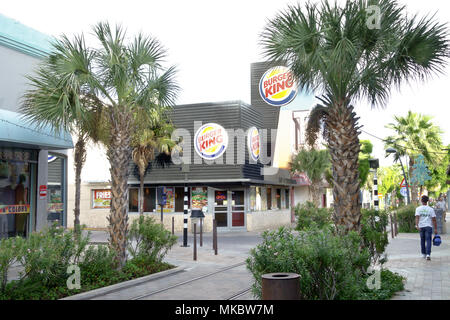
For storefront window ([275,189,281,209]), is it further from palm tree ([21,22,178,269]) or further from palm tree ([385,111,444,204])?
palm tree ([21,22,178,269])

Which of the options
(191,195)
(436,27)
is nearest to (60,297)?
(436,27)

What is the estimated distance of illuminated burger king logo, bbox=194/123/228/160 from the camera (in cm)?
2508

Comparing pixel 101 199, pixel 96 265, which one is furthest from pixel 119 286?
pixel 101 199

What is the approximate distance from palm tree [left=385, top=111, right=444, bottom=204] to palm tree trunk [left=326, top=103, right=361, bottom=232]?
20.4 m

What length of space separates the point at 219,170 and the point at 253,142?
2.86m

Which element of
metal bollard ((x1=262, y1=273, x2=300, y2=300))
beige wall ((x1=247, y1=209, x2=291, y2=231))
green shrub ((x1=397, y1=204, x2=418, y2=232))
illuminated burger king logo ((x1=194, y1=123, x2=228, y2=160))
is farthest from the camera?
beige wall ((x1=247, y1=209, x2=291, y2=231))

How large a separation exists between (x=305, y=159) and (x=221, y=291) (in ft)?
69.2

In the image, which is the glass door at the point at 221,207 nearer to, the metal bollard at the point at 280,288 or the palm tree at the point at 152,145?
the palm tree at the point at 152,145

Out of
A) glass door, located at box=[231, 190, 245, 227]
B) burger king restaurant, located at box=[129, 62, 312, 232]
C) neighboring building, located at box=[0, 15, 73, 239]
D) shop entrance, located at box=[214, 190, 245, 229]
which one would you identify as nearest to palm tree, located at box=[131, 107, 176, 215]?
burger king restaurant, located at box=[129, 62, 312, 232]

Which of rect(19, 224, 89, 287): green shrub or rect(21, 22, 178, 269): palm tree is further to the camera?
rect(21, 22, 178, 269): palm tree

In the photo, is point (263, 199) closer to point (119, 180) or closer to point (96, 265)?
point (119, 180)

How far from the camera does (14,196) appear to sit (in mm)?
13383

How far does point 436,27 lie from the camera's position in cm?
866

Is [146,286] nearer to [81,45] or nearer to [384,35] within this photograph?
[81,45]
